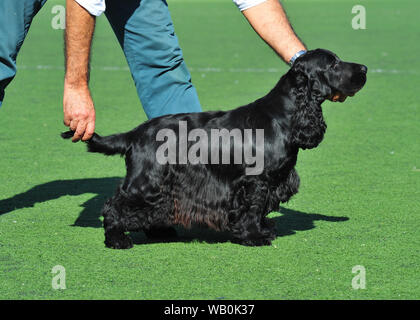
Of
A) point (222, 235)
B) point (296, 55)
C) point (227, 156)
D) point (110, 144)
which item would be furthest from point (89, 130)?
point (296, 55)

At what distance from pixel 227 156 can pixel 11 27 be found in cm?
141

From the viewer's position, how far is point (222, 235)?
4504 millimetres

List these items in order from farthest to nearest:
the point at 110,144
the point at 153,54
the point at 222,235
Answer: the point at 153,54, the point at 222,235, the point at 110,144

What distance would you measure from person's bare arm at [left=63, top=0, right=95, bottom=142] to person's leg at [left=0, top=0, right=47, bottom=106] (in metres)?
0.51

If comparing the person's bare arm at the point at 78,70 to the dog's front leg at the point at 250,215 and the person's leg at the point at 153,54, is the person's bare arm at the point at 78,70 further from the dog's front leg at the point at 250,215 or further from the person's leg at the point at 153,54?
the dog's front leg at the point at 250,215

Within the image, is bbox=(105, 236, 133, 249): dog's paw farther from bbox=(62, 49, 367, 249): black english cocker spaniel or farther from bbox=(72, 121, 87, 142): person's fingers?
bbox=(72, 121, 87, 142): person's fingers

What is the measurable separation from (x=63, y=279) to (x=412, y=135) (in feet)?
14.1

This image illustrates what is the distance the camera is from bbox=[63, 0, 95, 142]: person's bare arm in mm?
3881

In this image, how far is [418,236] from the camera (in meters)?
4.29

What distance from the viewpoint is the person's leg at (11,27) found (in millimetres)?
4305

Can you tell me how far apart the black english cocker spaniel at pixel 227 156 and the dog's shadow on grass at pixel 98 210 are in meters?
0.24

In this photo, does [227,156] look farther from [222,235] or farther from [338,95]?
[338,95]

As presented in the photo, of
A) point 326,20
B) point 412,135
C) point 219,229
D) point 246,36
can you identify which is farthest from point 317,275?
point 326,20

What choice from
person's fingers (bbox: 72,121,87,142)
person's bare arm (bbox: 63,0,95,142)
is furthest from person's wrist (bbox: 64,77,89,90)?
person's fingers (bbox: 72,121,87,142)
